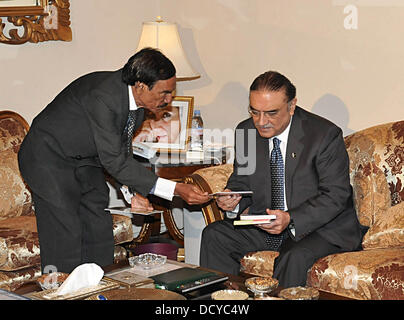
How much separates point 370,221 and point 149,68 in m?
1.43

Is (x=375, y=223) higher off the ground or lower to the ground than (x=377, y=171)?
lower

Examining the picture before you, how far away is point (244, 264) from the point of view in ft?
11.4

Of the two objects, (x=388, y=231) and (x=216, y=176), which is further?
(x=216, y=176)

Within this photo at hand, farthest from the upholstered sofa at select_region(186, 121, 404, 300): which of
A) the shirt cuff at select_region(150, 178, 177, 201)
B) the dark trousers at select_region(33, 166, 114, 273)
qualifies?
the dark trousers at select_region(33, 166, 114, 273)

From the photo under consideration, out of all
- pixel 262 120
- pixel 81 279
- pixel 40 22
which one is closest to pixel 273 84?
pixel 262 120

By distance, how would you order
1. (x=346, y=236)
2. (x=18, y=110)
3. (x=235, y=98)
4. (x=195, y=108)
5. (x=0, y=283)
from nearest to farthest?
(x=346, y=236), (x=0, y=283), (x=18, y=110), (x=235, y=98), (x=195, y=108)

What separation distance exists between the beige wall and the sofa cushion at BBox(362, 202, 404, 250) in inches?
37.4

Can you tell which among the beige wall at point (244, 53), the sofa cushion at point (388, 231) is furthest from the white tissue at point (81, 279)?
the beige wall at point (244, 53)

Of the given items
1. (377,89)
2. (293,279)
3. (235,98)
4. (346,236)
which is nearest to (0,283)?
(293,279)

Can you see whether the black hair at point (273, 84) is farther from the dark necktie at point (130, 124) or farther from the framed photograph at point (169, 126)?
the framed photograph at point (169, 126)

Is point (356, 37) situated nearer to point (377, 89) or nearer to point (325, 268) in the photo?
point (377, 89)

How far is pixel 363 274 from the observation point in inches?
118

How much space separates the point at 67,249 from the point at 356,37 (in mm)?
2207

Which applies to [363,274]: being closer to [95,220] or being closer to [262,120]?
[262,120]
